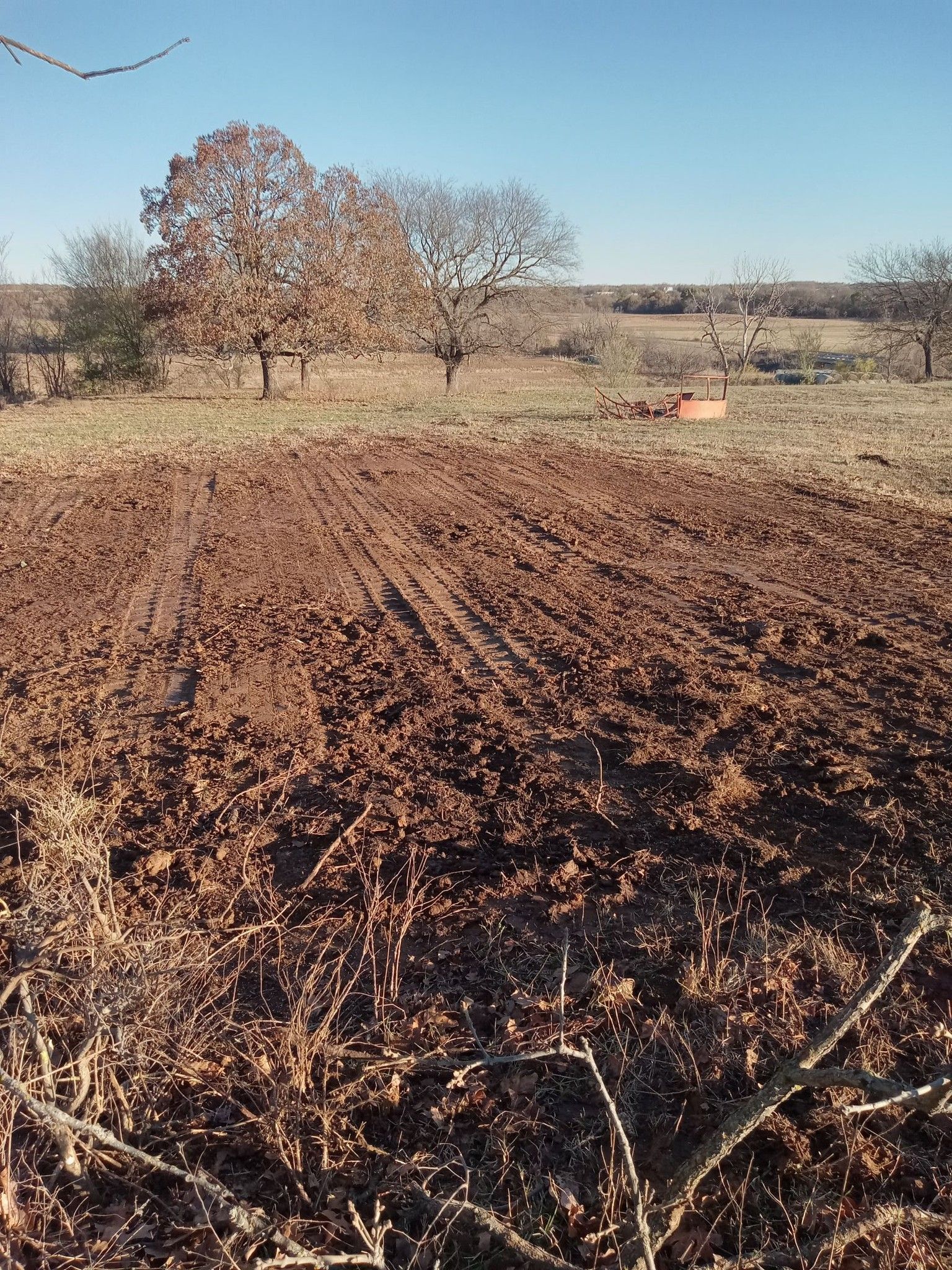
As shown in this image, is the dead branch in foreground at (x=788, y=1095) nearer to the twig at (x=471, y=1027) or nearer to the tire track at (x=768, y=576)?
the twig at (x=471, y=1027)

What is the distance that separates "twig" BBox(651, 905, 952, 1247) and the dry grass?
1098cm

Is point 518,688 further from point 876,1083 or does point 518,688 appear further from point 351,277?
point 351,277

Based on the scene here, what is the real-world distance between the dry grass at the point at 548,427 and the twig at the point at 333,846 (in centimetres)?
1030

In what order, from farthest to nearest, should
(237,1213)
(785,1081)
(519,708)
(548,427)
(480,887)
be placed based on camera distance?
(548,427), (519,708), (480,887), (237,1213), (785,1081)

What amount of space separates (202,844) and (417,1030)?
1.66 m

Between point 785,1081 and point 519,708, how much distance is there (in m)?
3.56

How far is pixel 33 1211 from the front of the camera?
7.39 ft

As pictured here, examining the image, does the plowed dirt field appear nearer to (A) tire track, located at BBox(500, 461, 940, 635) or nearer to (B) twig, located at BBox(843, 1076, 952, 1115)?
(A) tire track, located at BBox(500, 461, 940, 635)

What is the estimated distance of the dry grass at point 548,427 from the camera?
15.1m

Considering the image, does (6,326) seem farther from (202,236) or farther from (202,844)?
(202,844)

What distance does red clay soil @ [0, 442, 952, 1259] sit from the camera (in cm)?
377

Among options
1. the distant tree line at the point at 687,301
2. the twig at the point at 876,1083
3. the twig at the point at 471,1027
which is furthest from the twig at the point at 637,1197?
the distant tree line at the point at 687,301

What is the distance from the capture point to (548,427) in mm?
20609

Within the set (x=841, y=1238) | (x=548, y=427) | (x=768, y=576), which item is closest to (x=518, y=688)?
(x=768, y=576)
